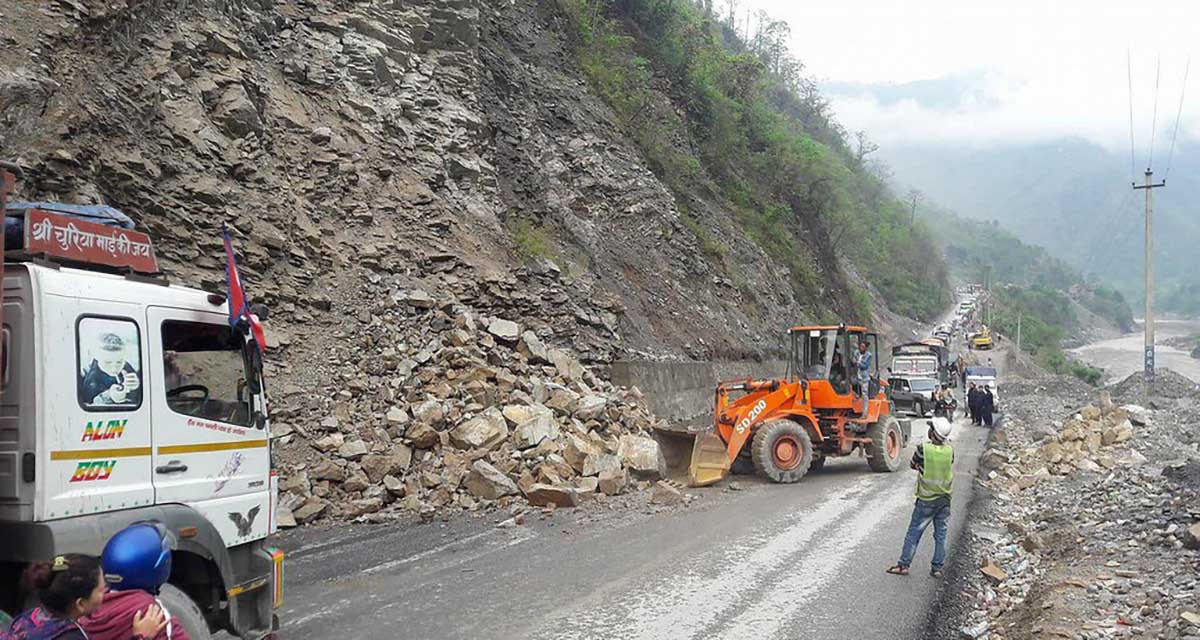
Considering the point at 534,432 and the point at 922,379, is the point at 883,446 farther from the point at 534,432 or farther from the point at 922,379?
the point at 922,379

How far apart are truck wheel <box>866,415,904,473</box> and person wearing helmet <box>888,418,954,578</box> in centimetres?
647

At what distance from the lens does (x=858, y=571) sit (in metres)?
7.92

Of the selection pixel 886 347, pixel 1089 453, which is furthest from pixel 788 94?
pixel 1089 453

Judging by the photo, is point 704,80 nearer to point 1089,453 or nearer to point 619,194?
point 619,194

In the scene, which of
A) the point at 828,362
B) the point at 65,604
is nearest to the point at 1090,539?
the point at 828,362

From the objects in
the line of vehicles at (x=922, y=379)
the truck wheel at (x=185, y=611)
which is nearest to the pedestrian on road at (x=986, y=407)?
the line of vehicles at (x=922, y=379)

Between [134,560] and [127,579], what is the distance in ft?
0.25

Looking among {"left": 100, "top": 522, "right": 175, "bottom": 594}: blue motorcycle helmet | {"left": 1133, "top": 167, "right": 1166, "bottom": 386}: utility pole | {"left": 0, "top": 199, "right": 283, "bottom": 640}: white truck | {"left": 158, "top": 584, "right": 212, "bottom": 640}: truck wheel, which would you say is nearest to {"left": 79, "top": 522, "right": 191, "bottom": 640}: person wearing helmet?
{"left": 100, "top": 522, "right": 175, "bottom": 594}: blue motorcycle helmet

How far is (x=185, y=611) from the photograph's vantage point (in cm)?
440

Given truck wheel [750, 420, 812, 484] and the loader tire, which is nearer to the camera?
truck wheel [750, 420, 812, 484]

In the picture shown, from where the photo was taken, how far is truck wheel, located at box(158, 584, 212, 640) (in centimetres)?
434

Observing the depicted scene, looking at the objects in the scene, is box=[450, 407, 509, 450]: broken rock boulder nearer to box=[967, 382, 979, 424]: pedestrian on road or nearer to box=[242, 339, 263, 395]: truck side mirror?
box=[242, 339, 263, 395]: truck side mirror

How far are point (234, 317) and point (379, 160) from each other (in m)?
11.4

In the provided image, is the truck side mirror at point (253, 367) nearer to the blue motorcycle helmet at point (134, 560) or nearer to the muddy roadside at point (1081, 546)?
the blue motorcycle helmet at point (134, 560)
